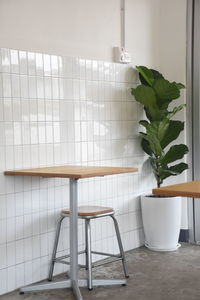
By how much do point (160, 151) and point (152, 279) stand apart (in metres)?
1.34

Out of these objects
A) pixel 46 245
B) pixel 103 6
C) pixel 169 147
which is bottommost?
pixel 46 245

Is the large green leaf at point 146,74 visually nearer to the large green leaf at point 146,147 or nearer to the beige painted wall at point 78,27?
the beige painted wall at point 78,27

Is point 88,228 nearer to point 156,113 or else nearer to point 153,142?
point 153,142

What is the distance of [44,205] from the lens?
159 inches

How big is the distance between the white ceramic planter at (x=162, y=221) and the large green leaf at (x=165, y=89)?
1009 mm

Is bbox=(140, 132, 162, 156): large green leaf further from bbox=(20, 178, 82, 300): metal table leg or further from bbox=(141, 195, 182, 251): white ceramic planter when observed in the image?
bbox=(20, 178, 82, 300): metal table leg

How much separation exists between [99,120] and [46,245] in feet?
4.19

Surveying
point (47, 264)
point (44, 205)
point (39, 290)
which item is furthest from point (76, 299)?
point (44, 205)

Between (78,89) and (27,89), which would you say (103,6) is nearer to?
(78,89)

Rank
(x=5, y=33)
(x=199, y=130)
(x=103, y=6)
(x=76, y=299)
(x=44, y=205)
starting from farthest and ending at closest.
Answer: (x=199, y=130), (x=103, y=6), (x=44, y=205), (x=5, y=33), (x=76, y=299)

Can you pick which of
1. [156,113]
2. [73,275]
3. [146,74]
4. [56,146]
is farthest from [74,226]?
[146,74]

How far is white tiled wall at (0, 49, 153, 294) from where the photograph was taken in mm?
3758

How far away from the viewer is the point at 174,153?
4.83m

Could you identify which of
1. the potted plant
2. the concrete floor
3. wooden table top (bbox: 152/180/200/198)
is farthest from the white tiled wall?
wooden table top (bbox: 152/180/200/198)
